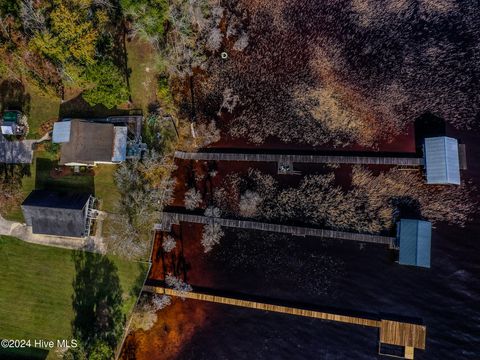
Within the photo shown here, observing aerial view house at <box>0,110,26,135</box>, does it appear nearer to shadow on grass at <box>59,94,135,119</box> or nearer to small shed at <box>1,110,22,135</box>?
small shed at <box>1,110,22,135</box>

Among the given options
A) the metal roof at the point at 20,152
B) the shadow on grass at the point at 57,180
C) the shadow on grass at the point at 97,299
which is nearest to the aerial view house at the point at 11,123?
the metal roof at the point at 20,152

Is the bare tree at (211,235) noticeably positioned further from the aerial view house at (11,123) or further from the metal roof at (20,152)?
the aerial view house at (11,123)

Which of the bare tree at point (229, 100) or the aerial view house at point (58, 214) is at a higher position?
the bare tree at point (229, 100)

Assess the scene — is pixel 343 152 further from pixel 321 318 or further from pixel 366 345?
pixel 366 345

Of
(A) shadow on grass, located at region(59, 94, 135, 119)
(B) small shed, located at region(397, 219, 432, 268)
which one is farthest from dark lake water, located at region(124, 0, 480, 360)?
(A) shadow on grass, located at region(59, 94, 135, 119)

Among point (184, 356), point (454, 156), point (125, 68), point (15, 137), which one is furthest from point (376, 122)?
point (15, 137)

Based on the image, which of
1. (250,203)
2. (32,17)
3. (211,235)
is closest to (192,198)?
(211,235)
